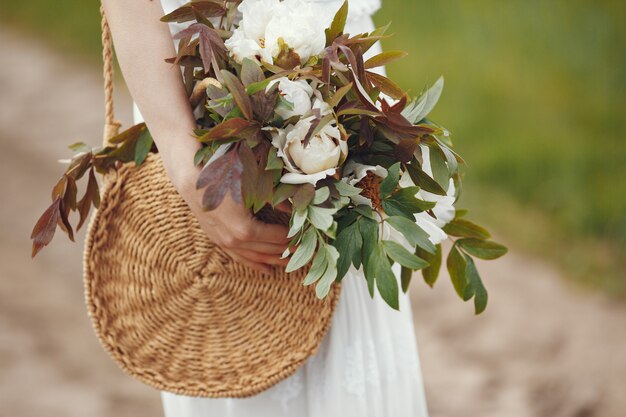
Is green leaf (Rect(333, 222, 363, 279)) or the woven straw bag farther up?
green leaf (Rect(333, 222, 363, 279))

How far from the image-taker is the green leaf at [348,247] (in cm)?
109

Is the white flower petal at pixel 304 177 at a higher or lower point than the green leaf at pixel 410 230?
higher

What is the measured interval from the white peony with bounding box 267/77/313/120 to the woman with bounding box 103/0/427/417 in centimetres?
17

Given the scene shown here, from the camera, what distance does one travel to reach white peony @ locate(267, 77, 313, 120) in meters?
1.08

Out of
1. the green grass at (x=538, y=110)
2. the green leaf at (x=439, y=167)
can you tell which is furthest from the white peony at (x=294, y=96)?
the green grass at (x=538, y=110)

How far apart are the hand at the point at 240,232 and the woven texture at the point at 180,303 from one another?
6 centimetres

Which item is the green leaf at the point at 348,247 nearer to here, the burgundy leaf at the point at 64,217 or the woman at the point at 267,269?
the woman at the point at 267,269

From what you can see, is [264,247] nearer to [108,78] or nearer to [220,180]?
[220,180]

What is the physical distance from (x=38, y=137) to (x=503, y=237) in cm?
246

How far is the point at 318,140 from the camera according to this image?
1.07m

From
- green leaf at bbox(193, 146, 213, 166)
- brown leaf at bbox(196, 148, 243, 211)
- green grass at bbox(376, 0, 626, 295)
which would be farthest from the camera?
green grass at bbox(376, 0, 626, 295)

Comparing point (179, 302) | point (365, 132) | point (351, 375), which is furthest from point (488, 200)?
point (365, 132)

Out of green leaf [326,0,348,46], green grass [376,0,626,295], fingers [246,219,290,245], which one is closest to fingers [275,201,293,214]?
fingers [246,219,290,245]

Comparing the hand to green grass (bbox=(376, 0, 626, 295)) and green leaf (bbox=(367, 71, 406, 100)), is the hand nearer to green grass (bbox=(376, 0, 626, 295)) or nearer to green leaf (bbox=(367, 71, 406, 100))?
green leaf (bbox=(367, 71, 406, 100))
